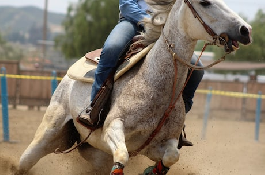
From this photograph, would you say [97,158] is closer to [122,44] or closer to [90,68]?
[90,68]

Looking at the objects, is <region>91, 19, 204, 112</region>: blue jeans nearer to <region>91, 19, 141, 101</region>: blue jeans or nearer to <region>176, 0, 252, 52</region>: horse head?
<region>91, 19, 141, 101</region>: blue jeans

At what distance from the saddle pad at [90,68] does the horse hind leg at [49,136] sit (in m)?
0.53

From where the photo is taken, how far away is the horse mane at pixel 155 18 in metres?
5.12

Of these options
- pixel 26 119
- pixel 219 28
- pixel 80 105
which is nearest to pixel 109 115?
pixel 80 105

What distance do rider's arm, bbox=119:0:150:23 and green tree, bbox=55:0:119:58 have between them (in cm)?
3254

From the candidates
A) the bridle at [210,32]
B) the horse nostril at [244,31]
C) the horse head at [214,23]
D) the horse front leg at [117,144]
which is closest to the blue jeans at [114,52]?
the horse front leg at [117,144]

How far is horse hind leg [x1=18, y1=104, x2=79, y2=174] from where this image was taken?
20.5ft

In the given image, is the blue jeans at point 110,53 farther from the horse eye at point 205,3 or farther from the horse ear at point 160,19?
the horse eye at point 205,3

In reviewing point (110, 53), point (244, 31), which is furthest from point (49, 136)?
point (244, 31)

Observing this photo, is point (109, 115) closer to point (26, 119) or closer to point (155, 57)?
point (155, 57)

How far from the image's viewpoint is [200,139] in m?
11.6

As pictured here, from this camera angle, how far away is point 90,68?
5941 millimetres

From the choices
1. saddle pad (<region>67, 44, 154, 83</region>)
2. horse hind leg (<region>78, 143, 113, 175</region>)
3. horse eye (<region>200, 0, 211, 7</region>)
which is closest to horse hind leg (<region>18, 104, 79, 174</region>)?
horse hind leg (<region>78, 143, 113, 175</region>)

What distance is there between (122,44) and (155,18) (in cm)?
44
